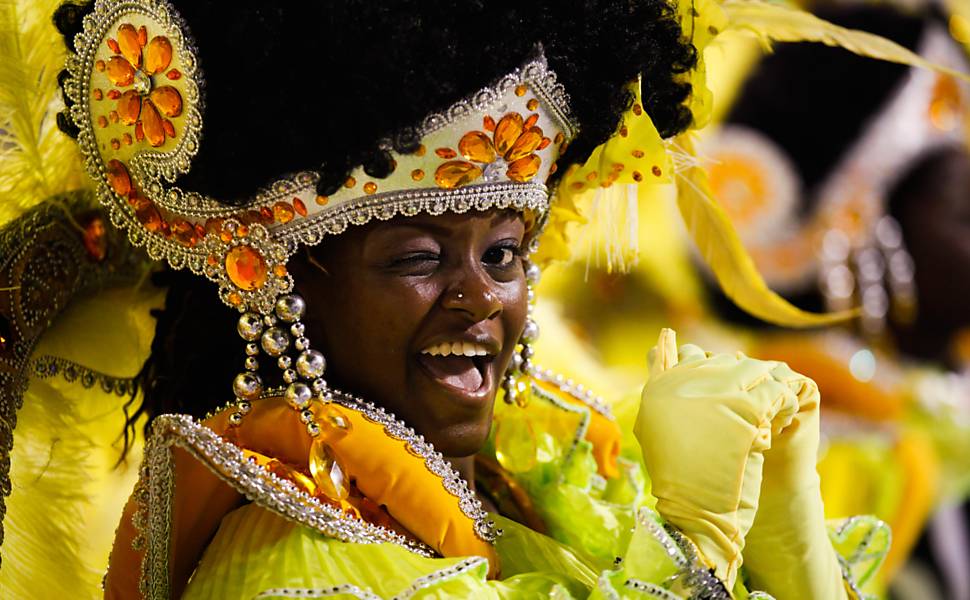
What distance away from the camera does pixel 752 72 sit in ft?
12.8

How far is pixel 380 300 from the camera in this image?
152 cm

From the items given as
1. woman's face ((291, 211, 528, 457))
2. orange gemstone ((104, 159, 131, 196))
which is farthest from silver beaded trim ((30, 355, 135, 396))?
woman's face ((291, 211, 528, 457))

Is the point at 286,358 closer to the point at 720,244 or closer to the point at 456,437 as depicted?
the point at 456,437

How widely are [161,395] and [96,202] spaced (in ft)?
0.93

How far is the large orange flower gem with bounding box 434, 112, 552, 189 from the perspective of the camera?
149 centimetres

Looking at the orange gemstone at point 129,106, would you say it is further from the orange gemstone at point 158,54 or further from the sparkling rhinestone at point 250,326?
the sparkling rhinestone at point 250,326

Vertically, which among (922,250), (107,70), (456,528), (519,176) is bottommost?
(922,250)

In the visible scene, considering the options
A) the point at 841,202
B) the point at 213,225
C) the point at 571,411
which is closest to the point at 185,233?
the point at 213,225

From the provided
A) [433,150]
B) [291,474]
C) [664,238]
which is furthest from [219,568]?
[664,238]

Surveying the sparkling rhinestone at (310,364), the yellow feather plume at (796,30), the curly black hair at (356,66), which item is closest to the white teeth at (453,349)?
the sparkling rhinestone at (310,364)

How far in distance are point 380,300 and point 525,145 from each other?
0.24 metres

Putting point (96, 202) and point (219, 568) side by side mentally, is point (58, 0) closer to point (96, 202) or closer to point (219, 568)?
point (96, 202)

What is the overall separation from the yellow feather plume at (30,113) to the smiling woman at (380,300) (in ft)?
0.26

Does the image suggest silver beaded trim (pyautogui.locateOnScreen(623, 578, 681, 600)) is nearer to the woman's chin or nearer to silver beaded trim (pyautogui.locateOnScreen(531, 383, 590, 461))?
the woman's chin
